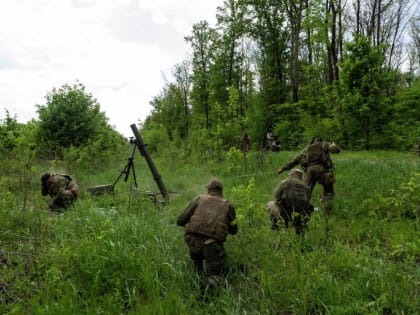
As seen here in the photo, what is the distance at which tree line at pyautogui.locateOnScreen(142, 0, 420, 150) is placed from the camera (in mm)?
15586

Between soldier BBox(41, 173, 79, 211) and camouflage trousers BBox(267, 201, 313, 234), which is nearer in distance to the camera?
camouflage trousers BBox(267, 201, 313, 234)

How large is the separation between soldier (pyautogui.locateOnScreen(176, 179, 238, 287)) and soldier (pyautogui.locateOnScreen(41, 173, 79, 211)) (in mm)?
4134

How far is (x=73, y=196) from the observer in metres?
7.77

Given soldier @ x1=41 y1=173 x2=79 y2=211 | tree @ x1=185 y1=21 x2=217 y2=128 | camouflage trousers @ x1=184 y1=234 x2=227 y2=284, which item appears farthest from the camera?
tree @ x1=185 y1=21 x2=217 y2=128

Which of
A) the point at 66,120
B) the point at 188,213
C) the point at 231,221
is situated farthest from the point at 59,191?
the point at 66,120

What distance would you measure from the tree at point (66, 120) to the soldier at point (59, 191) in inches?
384

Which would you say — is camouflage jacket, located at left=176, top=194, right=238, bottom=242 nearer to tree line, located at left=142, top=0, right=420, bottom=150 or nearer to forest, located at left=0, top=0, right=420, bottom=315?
forest, located at left=0, top=0, right=420, bottom=315

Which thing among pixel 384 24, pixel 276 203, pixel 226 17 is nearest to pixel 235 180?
pixel 276 203

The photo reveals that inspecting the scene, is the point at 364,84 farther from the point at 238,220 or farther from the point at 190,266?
the point at 190,266

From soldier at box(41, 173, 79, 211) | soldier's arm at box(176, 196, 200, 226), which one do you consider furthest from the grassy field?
soldier at box(41, 173, 79, 211)

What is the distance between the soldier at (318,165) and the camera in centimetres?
801

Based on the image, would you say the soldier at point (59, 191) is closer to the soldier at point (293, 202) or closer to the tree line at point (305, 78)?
the soldier at point (293, 202)

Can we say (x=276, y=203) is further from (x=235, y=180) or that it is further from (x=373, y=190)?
(x=235, y=180)

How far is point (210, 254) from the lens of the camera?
174 inches
